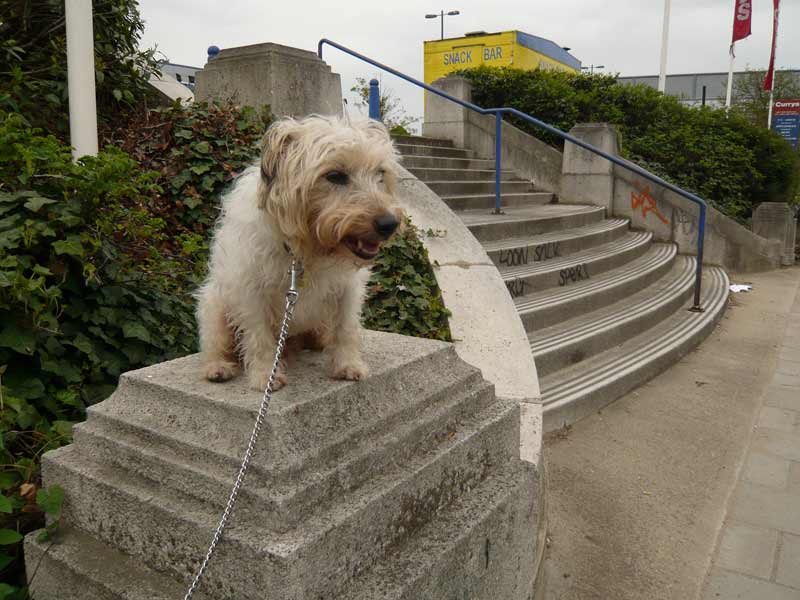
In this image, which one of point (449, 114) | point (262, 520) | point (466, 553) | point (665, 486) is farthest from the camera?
point (449, 114)

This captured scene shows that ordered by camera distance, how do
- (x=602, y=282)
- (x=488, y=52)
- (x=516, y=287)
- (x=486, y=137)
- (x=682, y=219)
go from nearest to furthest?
(x=516, y=287)
(x=602, y=282)
(x=682, y=219)
(x=486, y=137)
(x=488, y=52)

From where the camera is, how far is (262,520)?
1.88 m

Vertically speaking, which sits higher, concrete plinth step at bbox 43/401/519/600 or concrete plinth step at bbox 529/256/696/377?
concrete plinth step at bbox 43/401/519/600

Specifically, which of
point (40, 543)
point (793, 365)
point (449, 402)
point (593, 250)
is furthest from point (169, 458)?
point (593, 250)

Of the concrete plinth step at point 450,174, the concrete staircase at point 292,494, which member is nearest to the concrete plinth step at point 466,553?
the concrete staircase at point 292,494

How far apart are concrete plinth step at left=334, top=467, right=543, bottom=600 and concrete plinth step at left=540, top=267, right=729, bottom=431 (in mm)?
2293

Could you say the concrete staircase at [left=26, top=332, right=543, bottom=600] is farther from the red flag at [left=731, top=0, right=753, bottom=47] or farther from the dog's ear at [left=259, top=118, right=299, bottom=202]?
the red flag at [left=731, top=0, right=753, bottom=47]

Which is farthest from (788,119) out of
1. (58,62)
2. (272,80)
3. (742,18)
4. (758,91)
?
(58,62)

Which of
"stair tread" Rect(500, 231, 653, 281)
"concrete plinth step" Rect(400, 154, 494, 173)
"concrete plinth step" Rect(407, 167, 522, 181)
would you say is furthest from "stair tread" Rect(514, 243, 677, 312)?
"concrete plinth step" Rect(400, 154, 494, 173)

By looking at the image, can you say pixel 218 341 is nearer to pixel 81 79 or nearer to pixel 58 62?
pixel 81 79

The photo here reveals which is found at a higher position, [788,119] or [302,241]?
[788,119]

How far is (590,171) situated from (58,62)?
885 cm

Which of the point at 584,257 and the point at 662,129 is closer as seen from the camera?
the point at 584,257

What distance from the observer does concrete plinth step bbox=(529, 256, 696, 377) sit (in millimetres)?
5738
